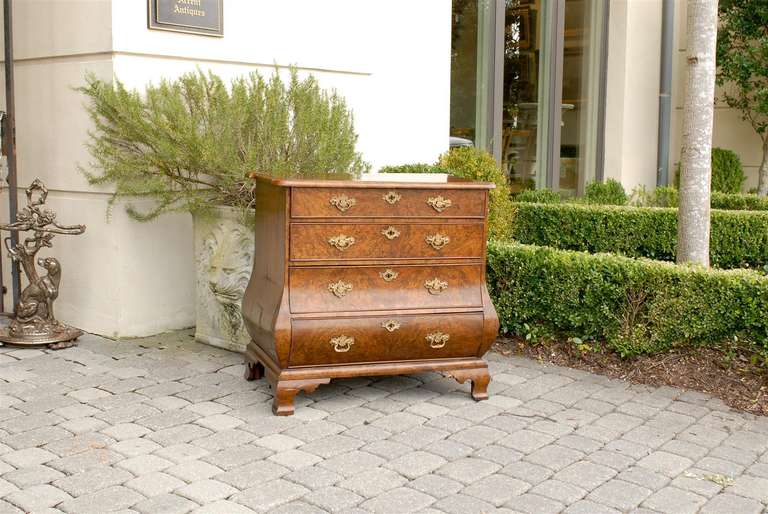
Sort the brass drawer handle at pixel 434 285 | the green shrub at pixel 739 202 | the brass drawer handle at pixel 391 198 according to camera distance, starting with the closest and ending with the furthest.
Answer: the brass drawer handle at pixel 391 198 < the brass drawer handle at pixel 434 285 < the green shrub at pixel 739 202

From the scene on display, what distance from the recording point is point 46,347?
17.0 ft

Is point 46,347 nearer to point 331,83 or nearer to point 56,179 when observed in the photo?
point 56,179

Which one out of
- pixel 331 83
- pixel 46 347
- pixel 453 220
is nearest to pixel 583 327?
pixel 453 220

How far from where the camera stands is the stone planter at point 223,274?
5.14 meters

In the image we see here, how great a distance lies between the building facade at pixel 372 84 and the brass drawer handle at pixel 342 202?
1821mm

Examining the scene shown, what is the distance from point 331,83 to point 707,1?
252cm

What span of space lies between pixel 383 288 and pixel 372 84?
295 cm

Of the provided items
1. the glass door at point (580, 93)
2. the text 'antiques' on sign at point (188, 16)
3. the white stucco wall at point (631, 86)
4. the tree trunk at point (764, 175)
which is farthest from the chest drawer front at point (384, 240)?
the tree trunk at point (764, 175)

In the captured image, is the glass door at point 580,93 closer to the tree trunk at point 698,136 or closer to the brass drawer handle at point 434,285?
the tree trunk at point 698,136

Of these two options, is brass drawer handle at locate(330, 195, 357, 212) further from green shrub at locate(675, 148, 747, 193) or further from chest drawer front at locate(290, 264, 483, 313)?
green shrub at locate(675, 148, 747, 193)

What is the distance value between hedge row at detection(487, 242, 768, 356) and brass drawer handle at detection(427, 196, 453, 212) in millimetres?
1132

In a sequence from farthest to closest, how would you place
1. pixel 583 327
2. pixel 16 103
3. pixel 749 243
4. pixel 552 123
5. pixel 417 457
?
1. pixel 552 123
2. pixel 749 243
3. pixel 16 103
4. pixel 583 327
5. pixel 417 457

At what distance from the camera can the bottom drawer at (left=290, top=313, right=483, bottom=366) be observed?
13.4 ft

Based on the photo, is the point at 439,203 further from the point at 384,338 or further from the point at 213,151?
the point at 213,151
